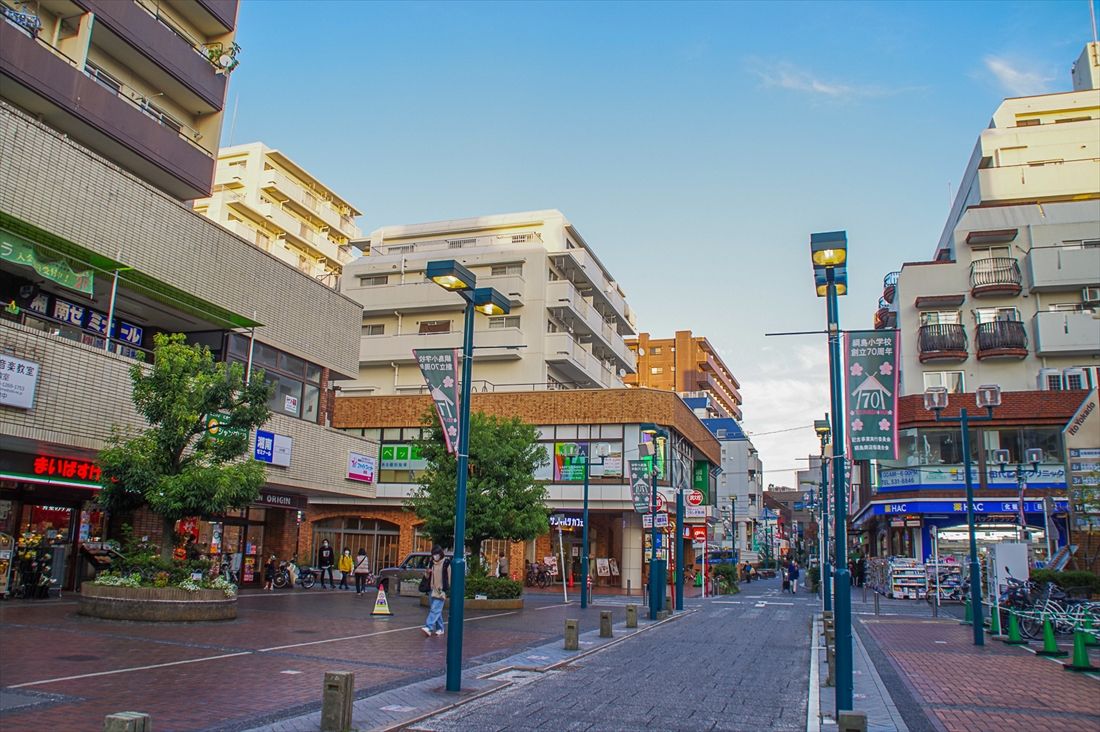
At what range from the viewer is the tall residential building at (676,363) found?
338 ft

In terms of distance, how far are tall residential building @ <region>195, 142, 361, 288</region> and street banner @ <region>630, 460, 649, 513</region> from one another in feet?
142

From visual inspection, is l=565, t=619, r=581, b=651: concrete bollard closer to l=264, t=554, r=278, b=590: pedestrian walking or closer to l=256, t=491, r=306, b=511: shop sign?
l=256, t=491, r=306, b=511: shop sign

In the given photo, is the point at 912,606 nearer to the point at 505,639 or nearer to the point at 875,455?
the point at 505,639

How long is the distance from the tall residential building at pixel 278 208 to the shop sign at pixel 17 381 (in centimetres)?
4667

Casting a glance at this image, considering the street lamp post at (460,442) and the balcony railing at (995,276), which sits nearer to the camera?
the street lamp post at (460,442)

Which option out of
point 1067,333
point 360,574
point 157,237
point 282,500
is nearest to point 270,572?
point 282,500

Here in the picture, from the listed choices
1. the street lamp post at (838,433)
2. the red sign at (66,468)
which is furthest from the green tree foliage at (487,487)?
the street lamp post at (838,433)

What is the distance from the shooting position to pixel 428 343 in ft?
162

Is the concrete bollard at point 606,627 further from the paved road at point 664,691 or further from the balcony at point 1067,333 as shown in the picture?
the balcony at point 1067,333

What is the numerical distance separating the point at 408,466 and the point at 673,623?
23515 mm

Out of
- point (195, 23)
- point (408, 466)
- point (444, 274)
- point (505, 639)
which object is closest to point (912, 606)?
point (505, 639)

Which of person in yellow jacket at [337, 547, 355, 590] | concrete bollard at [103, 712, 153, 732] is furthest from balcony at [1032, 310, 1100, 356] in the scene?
concrete bollard at [103, 712, 153, 732]

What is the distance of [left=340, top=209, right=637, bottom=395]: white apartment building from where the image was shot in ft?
160

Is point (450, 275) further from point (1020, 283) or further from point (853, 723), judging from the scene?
point (1020, 283)
